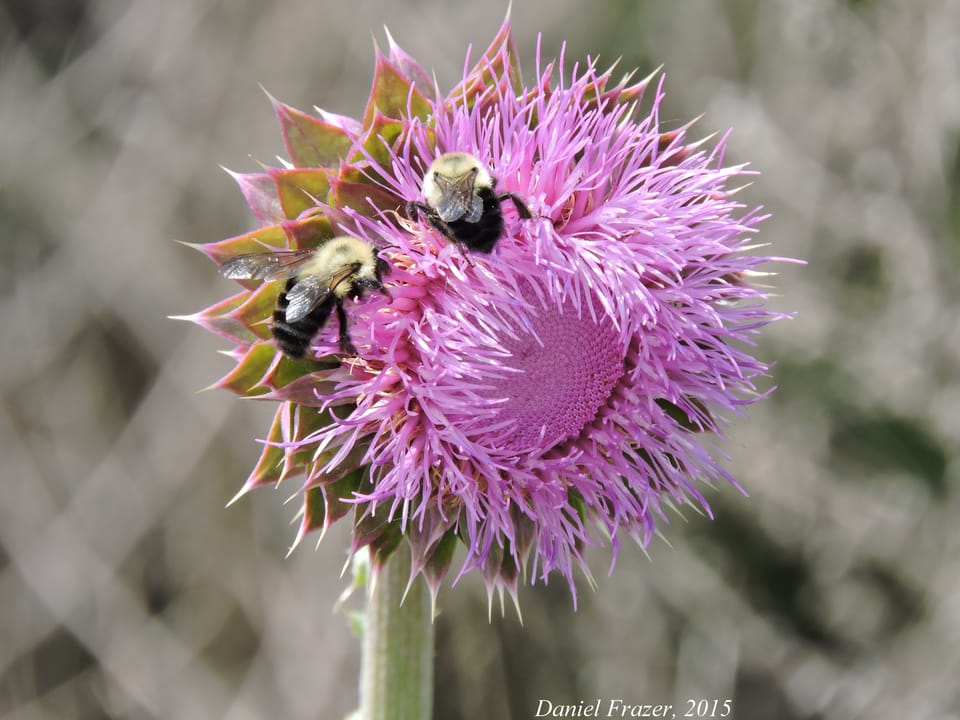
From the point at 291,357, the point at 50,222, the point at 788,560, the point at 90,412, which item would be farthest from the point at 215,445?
the point at 291,357

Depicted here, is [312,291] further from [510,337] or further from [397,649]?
[397,649]

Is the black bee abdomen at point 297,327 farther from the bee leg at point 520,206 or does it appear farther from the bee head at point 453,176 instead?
the bee leg at point 520,206

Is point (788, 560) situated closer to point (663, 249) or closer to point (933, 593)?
point (933, 593)

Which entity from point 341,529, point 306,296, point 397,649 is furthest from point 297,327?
point 341,529

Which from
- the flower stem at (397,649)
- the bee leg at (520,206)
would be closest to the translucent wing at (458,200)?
the bee leg at (520,206)

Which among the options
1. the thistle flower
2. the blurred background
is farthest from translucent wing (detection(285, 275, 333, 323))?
the blurred background

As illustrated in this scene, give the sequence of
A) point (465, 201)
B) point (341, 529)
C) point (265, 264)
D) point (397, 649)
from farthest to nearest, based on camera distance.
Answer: point (341, 529) → point (397, 649) → point (265, 264) → point (465, 201)

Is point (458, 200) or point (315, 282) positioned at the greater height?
point (458, 200)

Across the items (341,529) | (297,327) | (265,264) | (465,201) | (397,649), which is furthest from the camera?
(341,529)
